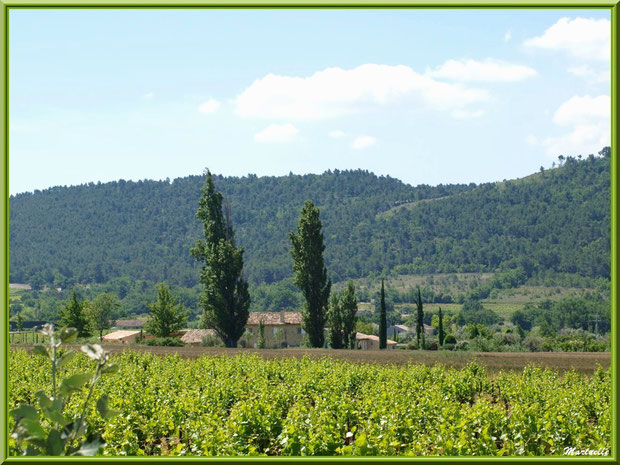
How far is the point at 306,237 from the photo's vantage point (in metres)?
42.3

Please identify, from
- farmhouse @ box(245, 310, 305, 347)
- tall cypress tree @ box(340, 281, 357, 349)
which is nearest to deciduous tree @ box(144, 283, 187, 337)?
tall cypress tree @ box(340, 281, 357, 349)

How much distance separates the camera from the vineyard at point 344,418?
8.91m

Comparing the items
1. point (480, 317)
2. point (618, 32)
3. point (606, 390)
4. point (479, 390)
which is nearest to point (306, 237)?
point (479, 390)

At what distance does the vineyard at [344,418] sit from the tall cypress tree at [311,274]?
2252 centimetres

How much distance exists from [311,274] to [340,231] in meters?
139

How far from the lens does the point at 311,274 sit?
4197 centimetres

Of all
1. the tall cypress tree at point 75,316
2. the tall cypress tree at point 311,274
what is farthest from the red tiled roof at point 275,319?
the tall cypress tree at point 311,274

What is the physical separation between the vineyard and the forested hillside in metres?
128

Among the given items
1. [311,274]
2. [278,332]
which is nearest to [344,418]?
[311,274]

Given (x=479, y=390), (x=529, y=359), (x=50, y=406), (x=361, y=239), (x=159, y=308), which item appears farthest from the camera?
(x=361, y=239)

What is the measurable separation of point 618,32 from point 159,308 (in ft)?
146

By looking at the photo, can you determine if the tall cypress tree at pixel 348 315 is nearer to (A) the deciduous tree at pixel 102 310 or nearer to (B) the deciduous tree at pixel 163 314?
(B) the deciduous tree at pixel 163 314

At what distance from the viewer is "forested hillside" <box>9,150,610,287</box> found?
149m

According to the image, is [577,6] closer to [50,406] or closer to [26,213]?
[50,406]
